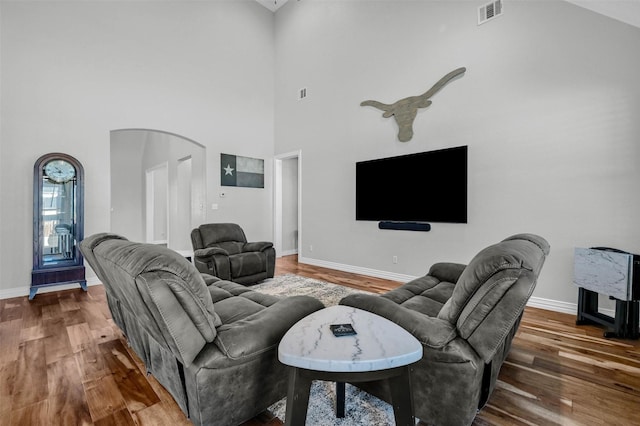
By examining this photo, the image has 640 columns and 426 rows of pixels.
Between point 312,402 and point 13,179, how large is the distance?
4635mm

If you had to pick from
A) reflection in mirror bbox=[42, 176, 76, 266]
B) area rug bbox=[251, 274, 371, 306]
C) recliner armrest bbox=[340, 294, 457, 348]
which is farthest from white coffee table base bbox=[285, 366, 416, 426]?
reflection in mirror bbox=[42, 176, 76, 266]

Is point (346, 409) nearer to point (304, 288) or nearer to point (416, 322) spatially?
point (416, 322)

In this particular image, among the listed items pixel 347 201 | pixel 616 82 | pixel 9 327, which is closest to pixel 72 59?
pixel 9 327

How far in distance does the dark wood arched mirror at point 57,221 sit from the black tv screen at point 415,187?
158 inches

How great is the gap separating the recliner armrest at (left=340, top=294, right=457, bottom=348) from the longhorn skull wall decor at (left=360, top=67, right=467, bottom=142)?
3250mm

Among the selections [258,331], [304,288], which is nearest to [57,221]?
[304,288]

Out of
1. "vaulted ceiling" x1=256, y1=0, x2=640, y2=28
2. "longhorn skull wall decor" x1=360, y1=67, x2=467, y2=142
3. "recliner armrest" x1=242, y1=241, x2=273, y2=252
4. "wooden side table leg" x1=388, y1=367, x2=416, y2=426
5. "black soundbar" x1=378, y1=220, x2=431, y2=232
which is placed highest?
"vaulted ceiling" x1=256, y1=0, x2=640, y2=28

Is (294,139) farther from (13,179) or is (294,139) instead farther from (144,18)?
(13,179)

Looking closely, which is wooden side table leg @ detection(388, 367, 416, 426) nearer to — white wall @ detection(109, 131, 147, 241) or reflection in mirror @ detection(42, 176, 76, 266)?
reflection in mirror @ detection(42, 176, 76, 266)

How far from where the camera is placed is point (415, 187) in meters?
4.16

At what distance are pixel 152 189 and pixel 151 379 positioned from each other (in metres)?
7.50

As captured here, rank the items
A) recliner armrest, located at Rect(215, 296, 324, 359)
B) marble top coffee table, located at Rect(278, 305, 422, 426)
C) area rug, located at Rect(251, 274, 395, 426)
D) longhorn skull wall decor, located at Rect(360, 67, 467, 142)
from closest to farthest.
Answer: marble top coffee table, located at Rect(278, 305, 422, 426) → recliner armrest, located at Rect(215, 296, 324, 359) → area rug, located at Rect(251, 274, 395, 426) → longhorn skull wall decor, located at Rect(360, 67, 467, 142)

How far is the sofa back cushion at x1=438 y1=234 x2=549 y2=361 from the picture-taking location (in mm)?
1220

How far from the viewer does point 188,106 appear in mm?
5258
